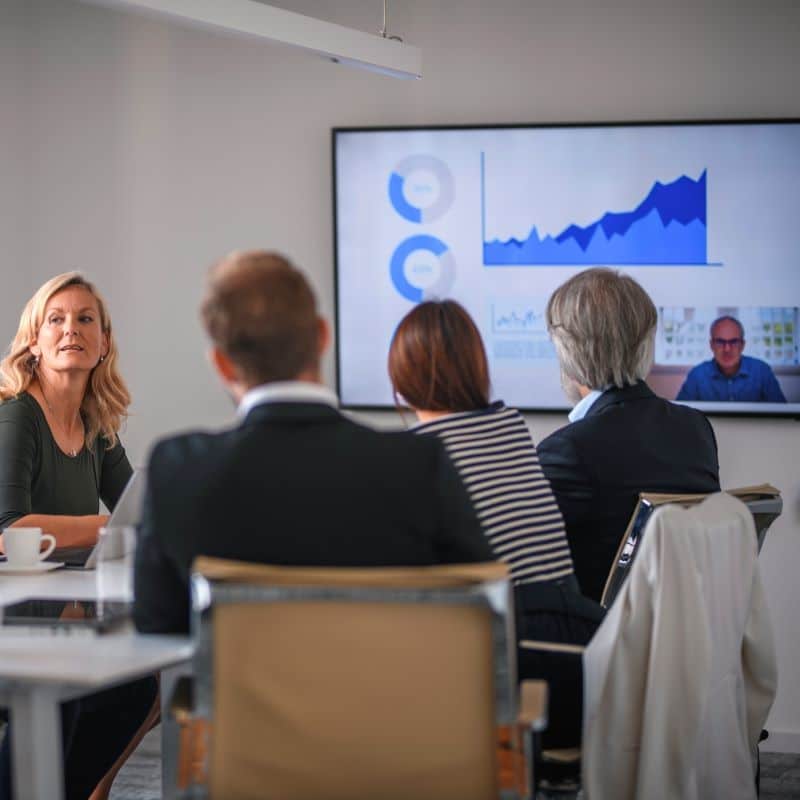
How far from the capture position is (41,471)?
3156 millimetres

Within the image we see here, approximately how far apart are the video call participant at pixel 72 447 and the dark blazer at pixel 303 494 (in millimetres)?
1204

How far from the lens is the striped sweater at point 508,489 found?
2285mm

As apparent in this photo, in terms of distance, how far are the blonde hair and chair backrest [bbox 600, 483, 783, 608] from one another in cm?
147

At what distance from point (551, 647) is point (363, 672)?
638 millimetres

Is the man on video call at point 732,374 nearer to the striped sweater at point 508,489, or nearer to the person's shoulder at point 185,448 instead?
the striped sweater at point 508,489

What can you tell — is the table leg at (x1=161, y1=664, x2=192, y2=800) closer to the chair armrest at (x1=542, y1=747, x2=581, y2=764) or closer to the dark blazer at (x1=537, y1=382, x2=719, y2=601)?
the chair armrest at (x1=542, y1=747, x2=581, y2=764)

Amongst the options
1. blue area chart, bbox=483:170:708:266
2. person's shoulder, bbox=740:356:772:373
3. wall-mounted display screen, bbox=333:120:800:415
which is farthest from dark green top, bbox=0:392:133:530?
person's shoulder, bbox=740:356:772:373

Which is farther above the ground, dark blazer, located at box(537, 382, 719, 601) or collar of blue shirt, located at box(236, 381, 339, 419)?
collar of blue shirt, located at box(236, 381, 339, 419)

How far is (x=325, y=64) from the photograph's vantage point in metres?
4.33

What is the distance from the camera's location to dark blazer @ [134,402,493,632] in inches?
67.5

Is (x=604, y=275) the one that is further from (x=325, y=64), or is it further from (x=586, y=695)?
(x=325, y=64)

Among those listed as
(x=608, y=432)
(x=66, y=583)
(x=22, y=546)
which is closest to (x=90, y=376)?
(x=22, y=546)

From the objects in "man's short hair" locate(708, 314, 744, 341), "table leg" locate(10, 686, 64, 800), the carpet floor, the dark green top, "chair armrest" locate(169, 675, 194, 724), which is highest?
"man's short hair" locate(708, 314, 744, 341)

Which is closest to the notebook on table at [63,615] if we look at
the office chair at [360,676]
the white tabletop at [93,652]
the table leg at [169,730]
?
the white tabletop at [93,652]
